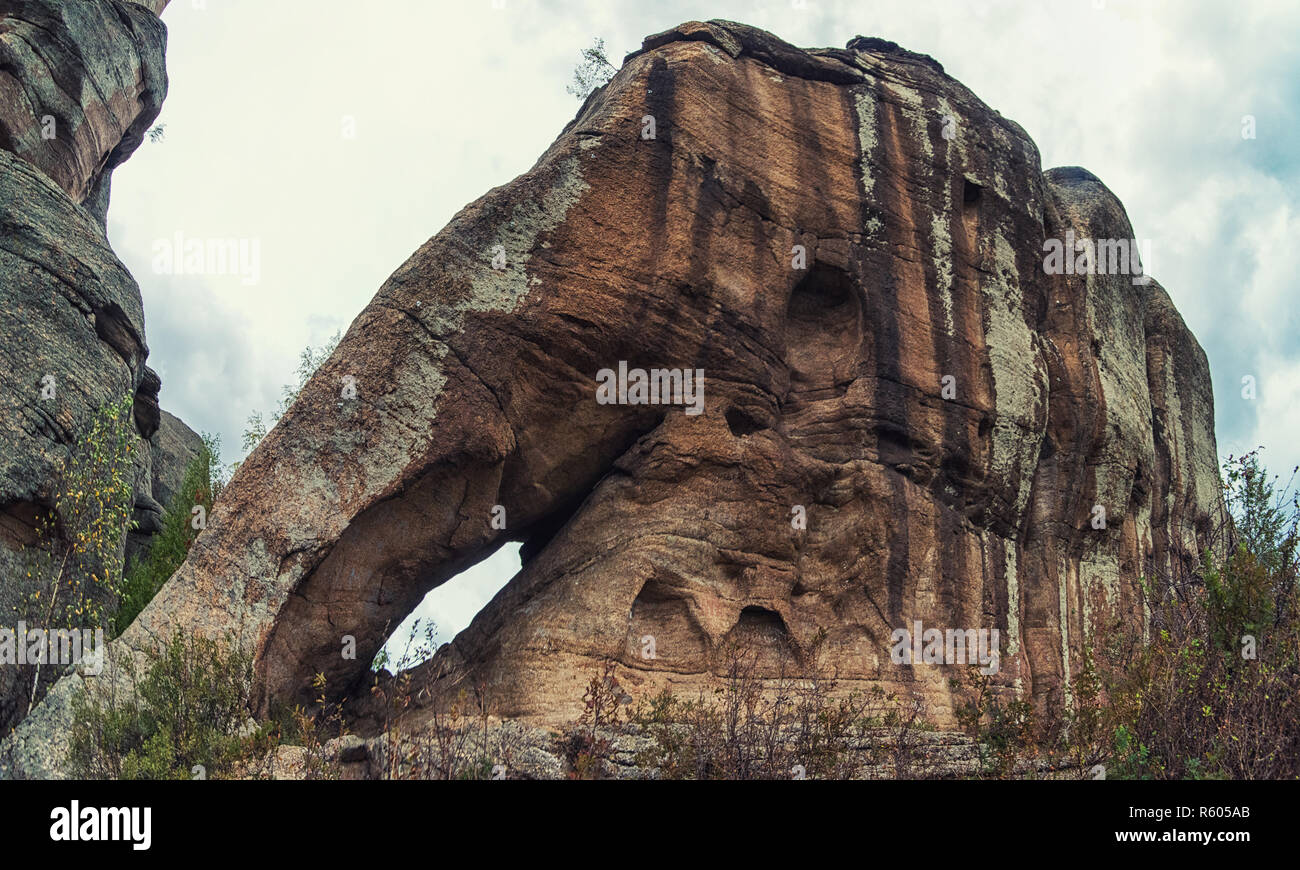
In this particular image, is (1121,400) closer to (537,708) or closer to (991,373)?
(991,373)

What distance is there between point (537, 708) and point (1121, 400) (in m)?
10.0

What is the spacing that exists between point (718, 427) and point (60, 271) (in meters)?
7.35

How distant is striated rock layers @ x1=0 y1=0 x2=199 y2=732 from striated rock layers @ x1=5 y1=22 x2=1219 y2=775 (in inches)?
89.2

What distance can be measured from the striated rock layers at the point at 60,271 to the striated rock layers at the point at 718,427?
2.27 meters

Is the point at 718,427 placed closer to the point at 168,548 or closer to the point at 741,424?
the point at 741,424

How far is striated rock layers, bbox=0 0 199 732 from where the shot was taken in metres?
12.6

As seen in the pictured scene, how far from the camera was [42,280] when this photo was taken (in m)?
13.7

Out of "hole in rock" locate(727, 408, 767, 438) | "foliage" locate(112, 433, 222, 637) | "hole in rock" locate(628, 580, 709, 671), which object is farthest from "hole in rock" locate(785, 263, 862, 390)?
"foliage" locate(112, 433, 222, 637)

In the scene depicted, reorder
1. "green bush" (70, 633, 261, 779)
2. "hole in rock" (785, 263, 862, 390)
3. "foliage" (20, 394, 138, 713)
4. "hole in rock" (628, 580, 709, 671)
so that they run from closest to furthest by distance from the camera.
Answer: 1. "green bush" (70, 633, 261, 779)
2. "foliage" (20, 394, 138, 713)
3. "hole in rock" (628, 580, 709, 671)
4. "hole in rock" (785, 263, 862, 390)

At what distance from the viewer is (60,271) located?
13992 mm

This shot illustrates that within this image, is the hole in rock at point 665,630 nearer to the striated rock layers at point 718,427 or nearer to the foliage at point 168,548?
the striated rock layers at point 718,427

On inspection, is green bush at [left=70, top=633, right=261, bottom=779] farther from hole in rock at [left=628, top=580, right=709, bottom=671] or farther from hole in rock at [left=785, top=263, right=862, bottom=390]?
hole in rock at [left=785, top=263, right=862, bottom=390]

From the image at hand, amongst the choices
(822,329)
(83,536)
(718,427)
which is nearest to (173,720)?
(83,536)

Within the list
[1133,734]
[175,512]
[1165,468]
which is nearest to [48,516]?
[175,512]
